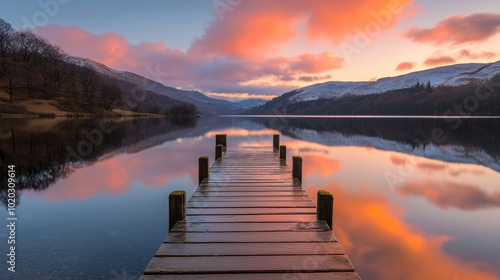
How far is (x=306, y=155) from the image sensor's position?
27.9 m

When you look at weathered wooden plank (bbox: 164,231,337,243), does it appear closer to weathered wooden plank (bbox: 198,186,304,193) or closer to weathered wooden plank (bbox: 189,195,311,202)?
weathered wooden plank (bbox: 189,195,311,202)

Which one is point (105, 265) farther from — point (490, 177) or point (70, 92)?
point (70, 92)

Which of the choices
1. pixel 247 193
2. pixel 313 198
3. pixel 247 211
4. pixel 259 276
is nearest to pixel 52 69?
pixel 313 198

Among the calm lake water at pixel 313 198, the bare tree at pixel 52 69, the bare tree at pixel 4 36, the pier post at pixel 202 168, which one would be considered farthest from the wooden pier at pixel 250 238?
the bare tree at pixel 4 36

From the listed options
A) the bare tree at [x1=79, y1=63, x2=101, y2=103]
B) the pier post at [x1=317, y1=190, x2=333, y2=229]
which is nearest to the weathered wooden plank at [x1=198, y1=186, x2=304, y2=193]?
the pier post at [x1=317, y1=190, x2=333, y2=229]

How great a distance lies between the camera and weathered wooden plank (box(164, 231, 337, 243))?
21.4 feet

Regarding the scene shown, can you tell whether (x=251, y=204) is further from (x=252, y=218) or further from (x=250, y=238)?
(x=250, y=238)

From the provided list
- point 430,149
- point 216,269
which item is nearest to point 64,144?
point 216,269

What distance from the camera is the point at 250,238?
6.65 m

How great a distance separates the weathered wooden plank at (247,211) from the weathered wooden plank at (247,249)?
213cm

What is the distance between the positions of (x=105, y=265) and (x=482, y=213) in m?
13.8

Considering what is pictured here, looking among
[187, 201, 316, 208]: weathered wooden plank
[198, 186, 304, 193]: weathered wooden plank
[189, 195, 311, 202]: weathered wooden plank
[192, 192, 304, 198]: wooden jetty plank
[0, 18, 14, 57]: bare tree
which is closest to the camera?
[187, 201, 316, 208]: weathered wooden plank

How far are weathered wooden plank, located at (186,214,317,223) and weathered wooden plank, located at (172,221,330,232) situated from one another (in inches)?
9.0

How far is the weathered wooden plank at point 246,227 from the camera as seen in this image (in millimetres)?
7160
